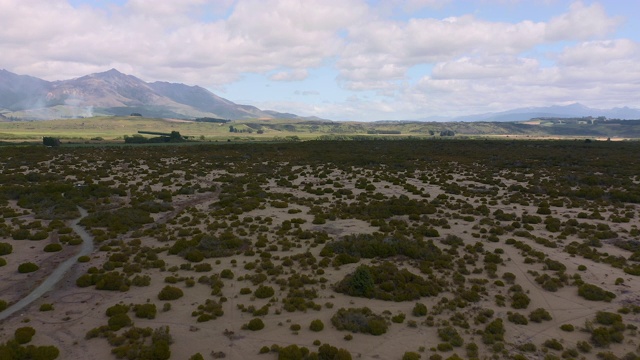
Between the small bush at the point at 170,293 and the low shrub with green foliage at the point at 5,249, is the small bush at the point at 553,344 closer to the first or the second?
the small bush at the point at 170,293

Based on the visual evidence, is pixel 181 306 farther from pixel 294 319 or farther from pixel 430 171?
pixel 430 171

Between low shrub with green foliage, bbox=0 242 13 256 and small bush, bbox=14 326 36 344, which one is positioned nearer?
small bush, bbox=14 326 36 344

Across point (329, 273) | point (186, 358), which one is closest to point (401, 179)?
point (329, 273)

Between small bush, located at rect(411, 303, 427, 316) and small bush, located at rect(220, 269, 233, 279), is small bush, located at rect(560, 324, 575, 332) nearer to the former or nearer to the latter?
small bush, located at rect(411, 303, 427, 316)

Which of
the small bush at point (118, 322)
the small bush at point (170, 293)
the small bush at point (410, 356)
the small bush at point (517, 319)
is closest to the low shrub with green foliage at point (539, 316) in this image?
the small bush at point (517, 319)

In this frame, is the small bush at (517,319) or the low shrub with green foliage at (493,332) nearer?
the low shrub with green foliage at (493,332)

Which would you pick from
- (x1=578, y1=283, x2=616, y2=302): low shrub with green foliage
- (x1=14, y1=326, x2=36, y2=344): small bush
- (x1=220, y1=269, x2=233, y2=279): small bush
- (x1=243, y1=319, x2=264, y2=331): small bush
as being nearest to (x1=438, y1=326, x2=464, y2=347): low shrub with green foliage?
(x1=243, y1=319, x2=264, y2=331): small bush
